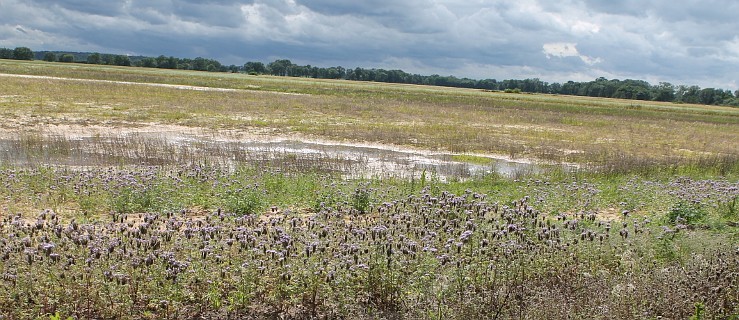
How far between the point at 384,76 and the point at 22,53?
10844 cm

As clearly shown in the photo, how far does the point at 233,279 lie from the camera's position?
6.49 m

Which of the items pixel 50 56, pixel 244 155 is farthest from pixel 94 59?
pixel 244 155

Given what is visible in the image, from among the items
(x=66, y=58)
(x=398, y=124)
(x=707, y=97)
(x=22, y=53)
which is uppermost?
(x=22, y=53)

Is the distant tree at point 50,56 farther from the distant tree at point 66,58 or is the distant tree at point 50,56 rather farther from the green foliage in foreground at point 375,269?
the green foliage in foreground at point 375,269

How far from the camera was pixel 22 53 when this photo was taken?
15188cm

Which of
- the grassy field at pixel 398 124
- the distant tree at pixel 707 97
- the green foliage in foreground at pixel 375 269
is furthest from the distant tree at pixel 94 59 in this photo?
the distant tree at pixel 707 97

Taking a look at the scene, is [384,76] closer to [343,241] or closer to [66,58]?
[66,58]

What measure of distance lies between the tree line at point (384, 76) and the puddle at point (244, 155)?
12804 centimetres

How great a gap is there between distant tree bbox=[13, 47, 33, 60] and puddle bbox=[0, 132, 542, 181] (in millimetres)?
156273

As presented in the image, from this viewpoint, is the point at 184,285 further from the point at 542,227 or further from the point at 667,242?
the point at 667,242

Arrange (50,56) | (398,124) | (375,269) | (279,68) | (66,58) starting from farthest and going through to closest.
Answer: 1. (279,68)
2. (50,56)
3. (66,58)
4. (398,124)
5. (375,269)

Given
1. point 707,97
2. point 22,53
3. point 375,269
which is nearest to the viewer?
point 375,269

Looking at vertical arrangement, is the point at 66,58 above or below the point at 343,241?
above

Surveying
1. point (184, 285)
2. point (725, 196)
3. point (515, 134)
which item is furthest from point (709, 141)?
point (184, 285)
